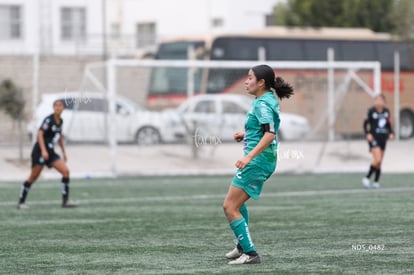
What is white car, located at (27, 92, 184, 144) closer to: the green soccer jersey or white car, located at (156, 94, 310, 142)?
white car, located at (156, 94, 310, 142)

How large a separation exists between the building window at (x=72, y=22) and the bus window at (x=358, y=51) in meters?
14.4

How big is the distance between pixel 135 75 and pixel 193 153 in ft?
11.4

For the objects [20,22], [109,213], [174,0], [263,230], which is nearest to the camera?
[263,230]

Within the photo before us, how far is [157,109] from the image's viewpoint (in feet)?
98.6

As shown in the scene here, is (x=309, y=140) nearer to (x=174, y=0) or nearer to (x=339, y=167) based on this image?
(x=339, y=167)

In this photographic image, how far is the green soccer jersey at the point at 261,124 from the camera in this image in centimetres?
1049

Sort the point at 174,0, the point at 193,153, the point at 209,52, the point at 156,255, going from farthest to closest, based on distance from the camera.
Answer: the point at 174,0 < the point at 209,52 < the point at 193,153 < the point at 156,255

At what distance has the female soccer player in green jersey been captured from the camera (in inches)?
414

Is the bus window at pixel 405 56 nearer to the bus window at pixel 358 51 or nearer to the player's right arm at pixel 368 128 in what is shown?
the bus window at pixel 358 51

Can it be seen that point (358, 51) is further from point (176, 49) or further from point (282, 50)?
point (176, 49)

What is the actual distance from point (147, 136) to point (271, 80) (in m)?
18.5

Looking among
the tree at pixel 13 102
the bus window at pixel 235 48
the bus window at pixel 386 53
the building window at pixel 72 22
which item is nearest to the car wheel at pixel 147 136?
the tree at pixel 13 102

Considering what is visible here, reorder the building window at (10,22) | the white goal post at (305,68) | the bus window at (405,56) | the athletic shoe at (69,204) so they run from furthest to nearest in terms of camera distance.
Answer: the building window at (10,22)
the bus window at (405,56)
the white goal post at (305,68)
the athletic shoe at (69,204)

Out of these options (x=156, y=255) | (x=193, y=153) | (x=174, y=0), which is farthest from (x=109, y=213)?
(x=174, y=0)
